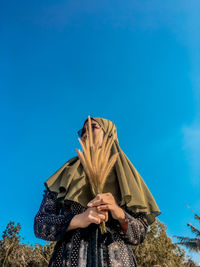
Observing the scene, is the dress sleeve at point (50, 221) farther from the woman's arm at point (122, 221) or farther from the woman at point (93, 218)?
the woman's arm at point (122, 221)

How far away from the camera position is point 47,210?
6.40ft

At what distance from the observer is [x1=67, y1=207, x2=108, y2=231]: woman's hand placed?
153 cm

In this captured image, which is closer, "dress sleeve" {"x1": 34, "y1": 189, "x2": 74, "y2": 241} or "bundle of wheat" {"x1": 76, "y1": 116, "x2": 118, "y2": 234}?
"bundle of wheat" {"x1": 76, "y1": 116, "x2": 118, "y2": 234}

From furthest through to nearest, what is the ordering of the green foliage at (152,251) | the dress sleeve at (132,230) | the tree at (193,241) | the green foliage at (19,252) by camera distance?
the tree at (193,241), the green foliage at (152,251), the green foliage at (19,252), the dress sleeve at (132,230)

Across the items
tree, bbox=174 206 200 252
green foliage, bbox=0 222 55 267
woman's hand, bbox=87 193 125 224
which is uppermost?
tree, bbox=174 206 200 252

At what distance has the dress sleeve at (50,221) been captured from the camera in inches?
67.8

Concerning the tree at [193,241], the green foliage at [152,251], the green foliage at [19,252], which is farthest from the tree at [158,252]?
the tree at [193,241]

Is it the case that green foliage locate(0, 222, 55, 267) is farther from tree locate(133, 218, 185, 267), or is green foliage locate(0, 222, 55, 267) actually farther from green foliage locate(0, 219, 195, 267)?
tree locate(133, 218, 185, 267)

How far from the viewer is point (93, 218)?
1.52 m

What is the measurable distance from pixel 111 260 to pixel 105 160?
0.70 metres

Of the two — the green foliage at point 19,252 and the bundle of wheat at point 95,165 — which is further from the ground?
the green foliage at point 19,252

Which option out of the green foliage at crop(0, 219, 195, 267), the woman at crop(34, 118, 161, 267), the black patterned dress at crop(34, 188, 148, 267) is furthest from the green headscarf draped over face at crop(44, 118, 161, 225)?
the green foliage at crop(0, 219, 195, 267)

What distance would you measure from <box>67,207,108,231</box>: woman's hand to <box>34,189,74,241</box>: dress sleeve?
60mm

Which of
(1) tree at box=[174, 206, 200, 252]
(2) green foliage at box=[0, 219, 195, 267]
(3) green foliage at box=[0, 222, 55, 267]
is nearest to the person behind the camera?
(3) green foliage at box=[0, 222, 55, 267]
